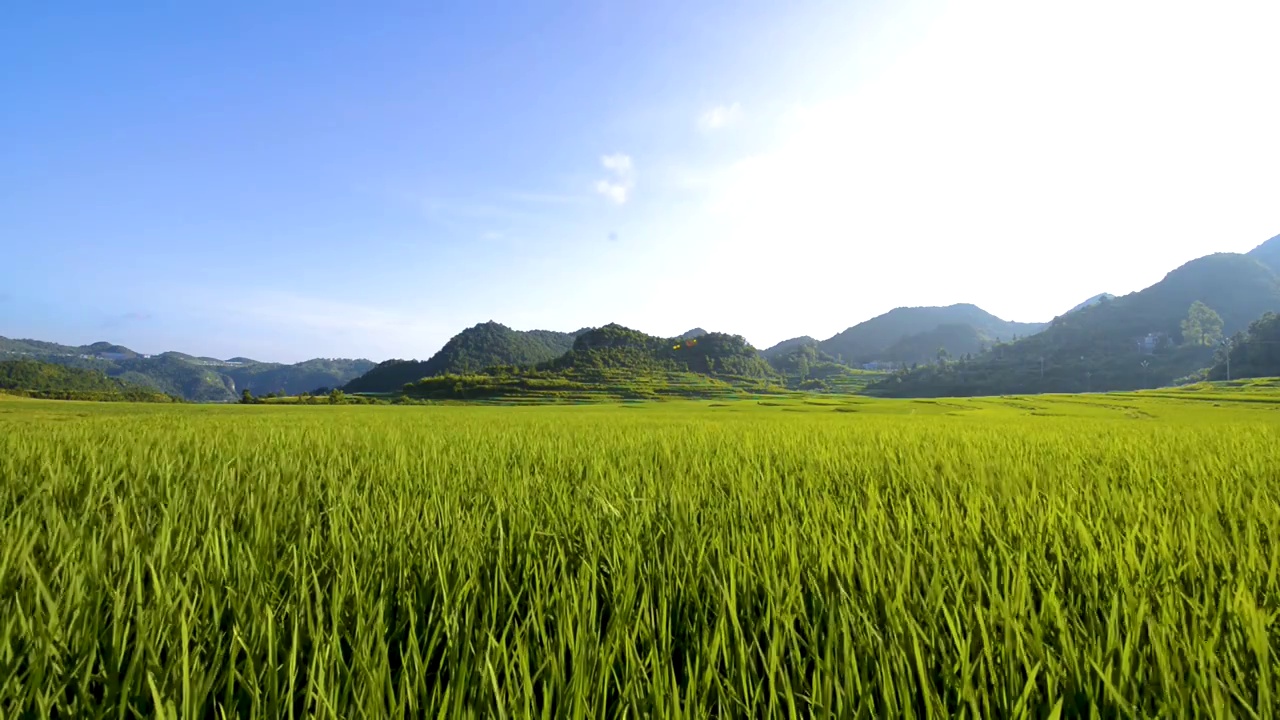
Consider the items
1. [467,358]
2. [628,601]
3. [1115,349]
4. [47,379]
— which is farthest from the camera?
[467,358]

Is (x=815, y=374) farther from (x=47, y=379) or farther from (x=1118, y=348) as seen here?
(x=47, y=379)

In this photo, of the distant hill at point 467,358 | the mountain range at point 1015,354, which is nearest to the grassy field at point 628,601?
the mountain range at point 1015,354

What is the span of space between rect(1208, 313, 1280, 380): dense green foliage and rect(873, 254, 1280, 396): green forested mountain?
16559mm

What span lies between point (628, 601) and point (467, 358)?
148725 mm

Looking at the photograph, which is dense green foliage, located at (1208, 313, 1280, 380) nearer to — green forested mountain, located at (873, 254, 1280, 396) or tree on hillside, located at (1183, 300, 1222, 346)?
green forested mountain, located at (873, 254, 1280, 396)

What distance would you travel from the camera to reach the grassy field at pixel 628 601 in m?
0.78

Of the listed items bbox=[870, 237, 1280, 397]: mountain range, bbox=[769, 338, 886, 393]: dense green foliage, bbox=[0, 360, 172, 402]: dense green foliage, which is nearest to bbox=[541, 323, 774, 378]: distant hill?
bbox=[769, 338, 886, 393]: dense green foliage

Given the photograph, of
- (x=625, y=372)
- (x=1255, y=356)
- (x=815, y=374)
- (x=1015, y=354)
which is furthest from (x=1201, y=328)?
(x=625, y=372)

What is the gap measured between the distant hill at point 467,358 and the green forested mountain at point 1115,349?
8836cm

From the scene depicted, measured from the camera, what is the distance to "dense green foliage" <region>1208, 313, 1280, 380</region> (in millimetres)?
76062

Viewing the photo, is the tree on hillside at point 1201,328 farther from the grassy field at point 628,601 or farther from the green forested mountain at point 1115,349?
the grassy field at point 628,601

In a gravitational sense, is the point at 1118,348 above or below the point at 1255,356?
above

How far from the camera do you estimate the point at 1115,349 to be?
11244 cm

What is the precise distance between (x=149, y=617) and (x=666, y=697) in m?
0.96
